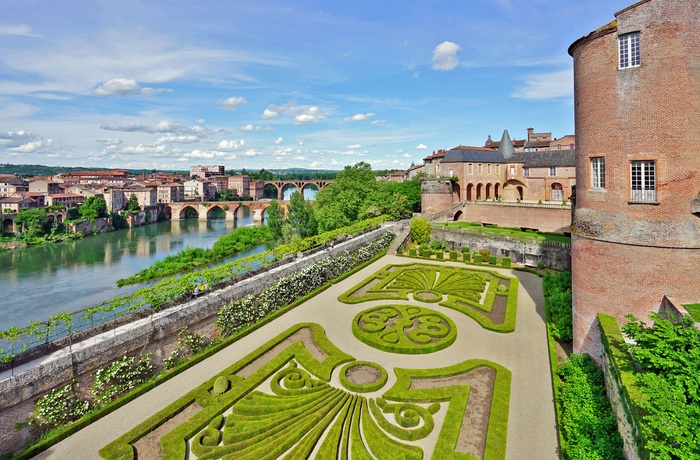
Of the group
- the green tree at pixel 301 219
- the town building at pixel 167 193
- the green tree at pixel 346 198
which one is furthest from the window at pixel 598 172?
the town building at pixel 167 193

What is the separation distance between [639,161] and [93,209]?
89.9 metres

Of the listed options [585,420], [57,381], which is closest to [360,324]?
[585,420]

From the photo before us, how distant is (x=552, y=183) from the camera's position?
1918 inches

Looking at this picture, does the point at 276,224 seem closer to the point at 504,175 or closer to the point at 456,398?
the point at 456,398

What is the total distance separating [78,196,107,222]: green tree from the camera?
250 feet

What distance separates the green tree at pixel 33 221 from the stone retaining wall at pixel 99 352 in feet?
226

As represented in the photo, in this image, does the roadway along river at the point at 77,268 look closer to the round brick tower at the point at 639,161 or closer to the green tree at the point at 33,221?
the green tree at the point at 33,221

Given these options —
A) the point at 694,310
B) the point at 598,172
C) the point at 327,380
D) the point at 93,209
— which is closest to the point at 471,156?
the point at 598,172

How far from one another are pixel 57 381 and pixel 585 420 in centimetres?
1563

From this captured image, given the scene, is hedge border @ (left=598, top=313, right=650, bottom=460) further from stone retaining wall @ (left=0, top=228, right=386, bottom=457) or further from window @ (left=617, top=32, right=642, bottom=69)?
stone retaining wall @ (left=0, top=228, right=386, bottom=457)

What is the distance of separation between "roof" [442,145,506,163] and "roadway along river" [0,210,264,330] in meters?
31.5

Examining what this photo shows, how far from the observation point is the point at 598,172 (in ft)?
41.9

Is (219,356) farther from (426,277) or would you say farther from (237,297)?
(426,277)

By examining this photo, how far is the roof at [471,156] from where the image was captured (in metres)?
52.2
